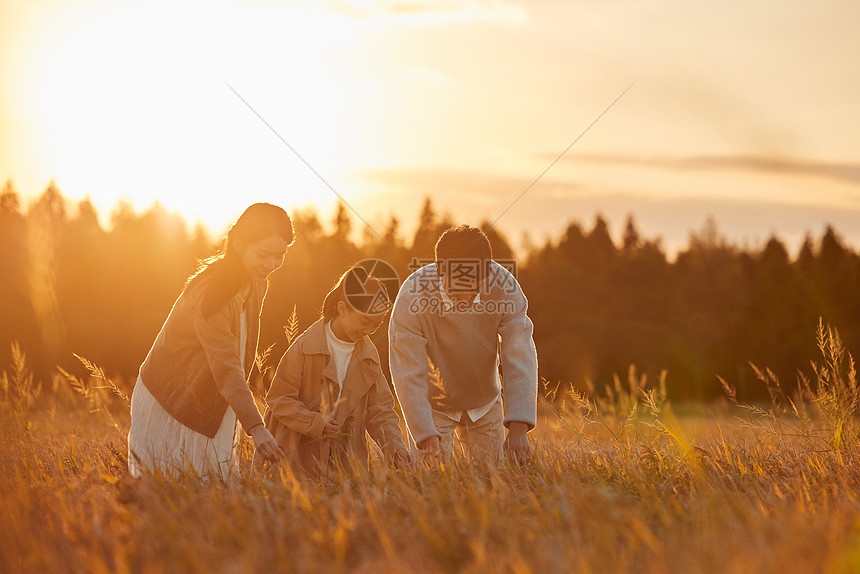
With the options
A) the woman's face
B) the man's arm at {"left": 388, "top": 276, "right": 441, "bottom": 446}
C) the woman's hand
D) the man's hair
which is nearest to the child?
A: the man's arm at {"left": 388, "top": 276, "right": 441, "bottom": 446}

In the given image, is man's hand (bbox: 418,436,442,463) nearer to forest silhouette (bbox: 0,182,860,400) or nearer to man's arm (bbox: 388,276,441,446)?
man's arm (bbox: 388,276,441,446)

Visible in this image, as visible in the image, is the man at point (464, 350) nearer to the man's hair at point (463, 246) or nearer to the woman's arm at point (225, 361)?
the man's hair at point (463, 246)

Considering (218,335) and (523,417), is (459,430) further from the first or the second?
(218,335)

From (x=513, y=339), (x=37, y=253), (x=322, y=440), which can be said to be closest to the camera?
(x=322, y=440)

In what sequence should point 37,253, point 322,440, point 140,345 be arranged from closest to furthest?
point 322,440
point 37,253
point 140,345

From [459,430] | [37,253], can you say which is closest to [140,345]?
[37,253]

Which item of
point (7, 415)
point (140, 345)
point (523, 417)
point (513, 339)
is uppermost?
→ point (513, 339)

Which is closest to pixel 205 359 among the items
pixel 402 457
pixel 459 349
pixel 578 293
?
pixel 402 457

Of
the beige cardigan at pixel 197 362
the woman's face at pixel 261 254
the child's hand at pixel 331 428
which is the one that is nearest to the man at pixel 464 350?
the child's hand at pixel 331 428

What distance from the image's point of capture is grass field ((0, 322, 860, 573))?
2535 mm

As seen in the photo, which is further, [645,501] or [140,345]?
[140,345]

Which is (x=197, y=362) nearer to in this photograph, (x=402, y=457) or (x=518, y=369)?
(x=402, y=457)

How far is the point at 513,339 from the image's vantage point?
200 inches

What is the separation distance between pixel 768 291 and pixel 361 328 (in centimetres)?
3614
